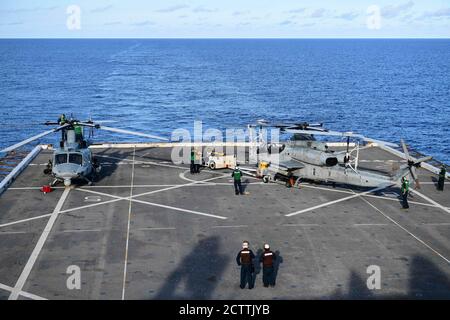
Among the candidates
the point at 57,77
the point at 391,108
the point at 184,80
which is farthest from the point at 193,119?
the point at 57,77

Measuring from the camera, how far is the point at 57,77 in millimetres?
148250

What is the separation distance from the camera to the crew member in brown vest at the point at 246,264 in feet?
61.0

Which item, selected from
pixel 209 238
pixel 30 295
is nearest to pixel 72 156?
pixel 209 238

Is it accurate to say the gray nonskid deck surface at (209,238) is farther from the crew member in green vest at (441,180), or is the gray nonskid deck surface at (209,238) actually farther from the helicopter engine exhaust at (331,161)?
the helicopter engine exhaust at (331,161)

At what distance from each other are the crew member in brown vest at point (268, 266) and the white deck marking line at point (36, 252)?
362 inches

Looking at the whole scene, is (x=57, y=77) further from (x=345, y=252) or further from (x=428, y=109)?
(x=345, y=252)

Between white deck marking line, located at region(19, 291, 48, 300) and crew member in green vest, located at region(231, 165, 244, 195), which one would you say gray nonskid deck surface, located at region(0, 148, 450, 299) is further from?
crew member in green vest, located at region(231, 165, 244, 195)

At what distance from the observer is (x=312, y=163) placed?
1284 inches

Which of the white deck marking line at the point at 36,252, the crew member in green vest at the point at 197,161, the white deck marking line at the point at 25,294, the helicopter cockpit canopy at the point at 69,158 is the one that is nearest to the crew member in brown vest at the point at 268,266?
the white deck marking line at the point at 25,294

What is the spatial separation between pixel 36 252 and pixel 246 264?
10.2 m

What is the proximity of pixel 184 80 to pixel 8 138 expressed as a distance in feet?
235

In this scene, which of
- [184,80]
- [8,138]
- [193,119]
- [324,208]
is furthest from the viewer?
[184,80]

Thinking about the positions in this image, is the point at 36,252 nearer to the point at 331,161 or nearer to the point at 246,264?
the point at 246,264
